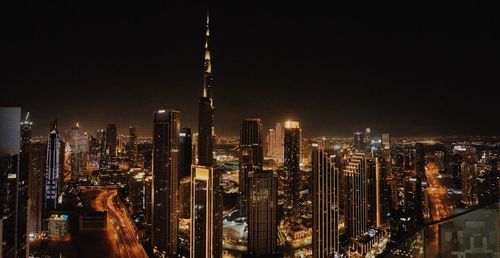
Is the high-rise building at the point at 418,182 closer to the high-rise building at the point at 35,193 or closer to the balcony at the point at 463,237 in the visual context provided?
the balcony at the point at 463,237

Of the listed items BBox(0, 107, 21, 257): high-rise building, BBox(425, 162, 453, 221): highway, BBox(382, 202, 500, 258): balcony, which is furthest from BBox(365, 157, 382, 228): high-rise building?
BBox(382, 202, 500, 258): balcony

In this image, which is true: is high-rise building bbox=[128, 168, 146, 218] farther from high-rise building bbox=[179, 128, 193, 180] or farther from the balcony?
the balcony

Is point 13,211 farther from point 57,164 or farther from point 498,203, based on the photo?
point 57,164

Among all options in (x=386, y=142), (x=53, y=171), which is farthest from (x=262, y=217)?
(x=53, y=171)

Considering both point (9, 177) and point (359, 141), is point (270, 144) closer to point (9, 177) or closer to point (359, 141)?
point (359, 141)

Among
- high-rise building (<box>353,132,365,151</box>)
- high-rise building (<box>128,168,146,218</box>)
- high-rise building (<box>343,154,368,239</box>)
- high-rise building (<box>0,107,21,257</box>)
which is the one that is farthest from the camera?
high-rise building (<box>353,132,365,151</box>)

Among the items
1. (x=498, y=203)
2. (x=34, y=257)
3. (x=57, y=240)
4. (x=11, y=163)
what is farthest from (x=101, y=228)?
(x=498, y=203)
